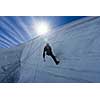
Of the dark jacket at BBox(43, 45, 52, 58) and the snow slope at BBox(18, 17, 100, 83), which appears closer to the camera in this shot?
the snow slope at BBox(18, 17, 100, 83)

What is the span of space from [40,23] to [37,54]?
0.34 metres

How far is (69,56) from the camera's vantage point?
242 cm

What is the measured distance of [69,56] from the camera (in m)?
2.42

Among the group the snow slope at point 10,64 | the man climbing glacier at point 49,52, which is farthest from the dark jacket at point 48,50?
the snow slope at point 10,64

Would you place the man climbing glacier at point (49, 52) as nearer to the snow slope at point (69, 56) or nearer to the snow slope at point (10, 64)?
the snow slope at point (69, 56)

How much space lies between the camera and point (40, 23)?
2.49 m

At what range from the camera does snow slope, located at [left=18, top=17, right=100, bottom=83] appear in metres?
2.31

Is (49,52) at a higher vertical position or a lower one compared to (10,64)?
higher

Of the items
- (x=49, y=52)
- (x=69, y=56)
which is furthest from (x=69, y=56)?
(x=49, y=52)

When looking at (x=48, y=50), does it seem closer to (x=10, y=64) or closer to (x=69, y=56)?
(x=69, y=56)

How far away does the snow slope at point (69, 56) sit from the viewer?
231cm

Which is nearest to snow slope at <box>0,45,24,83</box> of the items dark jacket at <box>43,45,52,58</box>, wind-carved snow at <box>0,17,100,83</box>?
wind-carved snow at <box>0,17,100,83</box>

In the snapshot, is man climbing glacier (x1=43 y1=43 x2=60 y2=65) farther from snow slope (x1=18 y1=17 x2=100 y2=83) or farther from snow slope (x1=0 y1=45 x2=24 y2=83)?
snow slope (x1=0 y1=45 x2=24 y2=83)

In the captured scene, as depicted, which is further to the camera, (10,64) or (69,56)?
(10,64)
